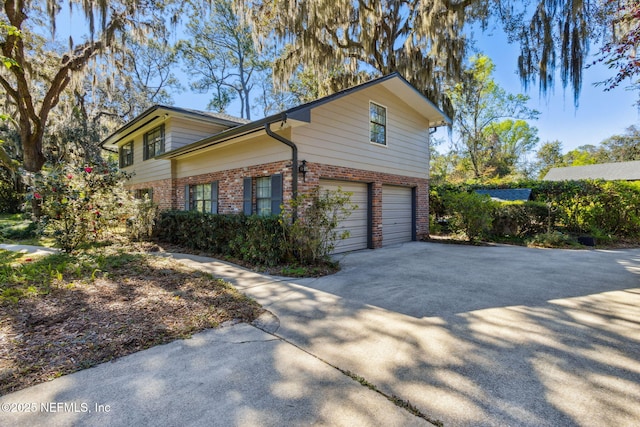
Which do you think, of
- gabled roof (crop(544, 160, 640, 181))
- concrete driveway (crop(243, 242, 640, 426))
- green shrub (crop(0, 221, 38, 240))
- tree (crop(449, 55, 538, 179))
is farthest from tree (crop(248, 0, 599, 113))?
gabled roof (crop(544, 160, 640, 181))

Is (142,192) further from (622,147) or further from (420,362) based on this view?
(622,147)

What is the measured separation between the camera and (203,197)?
9977mm

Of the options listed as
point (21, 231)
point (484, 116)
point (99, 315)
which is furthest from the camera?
point (484, 116)

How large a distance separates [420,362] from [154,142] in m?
12.6

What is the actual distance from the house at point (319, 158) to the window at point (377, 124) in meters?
0.03

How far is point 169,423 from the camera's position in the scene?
5.81 ft

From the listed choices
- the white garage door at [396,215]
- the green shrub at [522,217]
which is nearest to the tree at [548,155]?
the green shrub at [522,217]

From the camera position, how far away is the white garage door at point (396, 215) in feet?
30.3

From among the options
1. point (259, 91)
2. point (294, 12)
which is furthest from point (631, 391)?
→ point (259, 91)

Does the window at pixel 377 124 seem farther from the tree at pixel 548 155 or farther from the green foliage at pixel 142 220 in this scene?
the tree at pixel 548 155

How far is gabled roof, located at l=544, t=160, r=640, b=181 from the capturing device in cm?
2389

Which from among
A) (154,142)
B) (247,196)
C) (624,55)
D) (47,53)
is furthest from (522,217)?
(47,53)

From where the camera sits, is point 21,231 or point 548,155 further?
point 548,155

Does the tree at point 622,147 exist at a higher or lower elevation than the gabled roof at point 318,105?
higher
